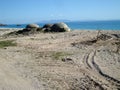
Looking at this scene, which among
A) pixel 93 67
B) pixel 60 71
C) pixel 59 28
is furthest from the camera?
pixel 59 28

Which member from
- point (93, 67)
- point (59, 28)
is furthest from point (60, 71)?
point (59, 28)

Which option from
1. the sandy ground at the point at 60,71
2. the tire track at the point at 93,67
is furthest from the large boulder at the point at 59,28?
the tire track at the point at 93,67

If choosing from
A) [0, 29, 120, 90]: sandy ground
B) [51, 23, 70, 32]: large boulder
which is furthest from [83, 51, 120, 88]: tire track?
[51, 23, 70, 32]: large boulder

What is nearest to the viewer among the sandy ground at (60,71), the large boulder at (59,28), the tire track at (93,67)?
the sandy ground at (60,71)

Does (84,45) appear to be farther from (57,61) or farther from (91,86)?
(91,86)

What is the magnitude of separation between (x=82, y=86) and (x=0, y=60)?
7766mm

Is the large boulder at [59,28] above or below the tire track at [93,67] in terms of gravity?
above

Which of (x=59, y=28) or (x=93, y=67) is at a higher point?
(x=59, y=28)

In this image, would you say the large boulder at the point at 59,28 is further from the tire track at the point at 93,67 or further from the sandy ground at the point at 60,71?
the tire track at the point at 93,67

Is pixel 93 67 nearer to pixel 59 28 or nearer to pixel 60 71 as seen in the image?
pixel 60 71

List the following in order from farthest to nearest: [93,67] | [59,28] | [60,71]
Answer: [59,28] < [93,67] < [60,71]

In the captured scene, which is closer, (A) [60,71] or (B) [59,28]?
(A) [60,71]

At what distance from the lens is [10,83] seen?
11.2 m

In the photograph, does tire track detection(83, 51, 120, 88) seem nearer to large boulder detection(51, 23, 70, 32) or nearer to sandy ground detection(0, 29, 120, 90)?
sandy ground detection(0, 29, 120, 90)
